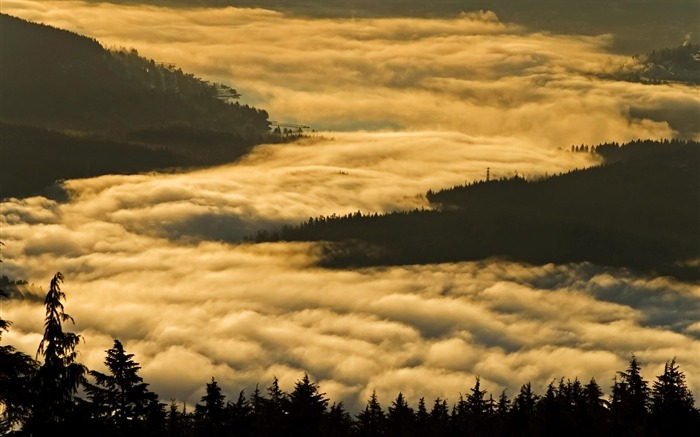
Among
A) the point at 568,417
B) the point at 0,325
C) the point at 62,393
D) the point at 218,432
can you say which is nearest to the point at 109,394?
the point at 62,393

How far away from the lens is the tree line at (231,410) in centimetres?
9038

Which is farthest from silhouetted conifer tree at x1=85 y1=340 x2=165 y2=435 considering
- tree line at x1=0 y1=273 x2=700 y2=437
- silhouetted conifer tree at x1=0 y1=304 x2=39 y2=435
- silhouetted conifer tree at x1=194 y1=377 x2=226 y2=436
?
silhouetted conifer tree at x1=194 y1=377 x2=226 y2=436

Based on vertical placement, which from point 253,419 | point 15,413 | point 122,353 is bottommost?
point 15,413

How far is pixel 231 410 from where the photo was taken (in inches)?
6142

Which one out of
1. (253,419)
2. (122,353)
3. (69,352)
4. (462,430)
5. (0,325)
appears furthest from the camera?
(462,430)

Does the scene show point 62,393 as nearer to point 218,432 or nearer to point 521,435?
point 218,432

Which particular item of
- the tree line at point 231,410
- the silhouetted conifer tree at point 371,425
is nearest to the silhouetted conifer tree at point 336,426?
the tree line at point 231,410

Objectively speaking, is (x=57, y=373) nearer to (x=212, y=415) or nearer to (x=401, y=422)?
(x=212, y=415)

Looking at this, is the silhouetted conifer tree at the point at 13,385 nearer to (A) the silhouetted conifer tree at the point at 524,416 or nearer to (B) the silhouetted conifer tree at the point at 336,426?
(B) the silhouetted conifer tree at the point at 336,426

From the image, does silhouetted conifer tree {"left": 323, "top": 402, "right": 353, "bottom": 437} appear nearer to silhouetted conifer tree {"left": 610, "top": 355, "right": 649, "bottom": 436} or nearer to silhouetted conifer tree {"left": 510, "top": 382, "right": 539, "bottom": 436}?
silhouetted conifer tree {"left": 510, "top": 382, "right": 539, "bottom": 436}

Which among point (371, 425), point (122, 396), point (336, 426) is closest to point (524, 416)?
point (371, 425)

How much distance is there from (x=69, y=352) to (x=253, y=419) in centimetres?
6856

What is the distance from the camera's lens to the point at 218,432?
14600 centimetres

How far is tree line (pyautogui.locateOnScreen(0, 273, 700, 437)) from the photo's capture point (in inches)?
3558
